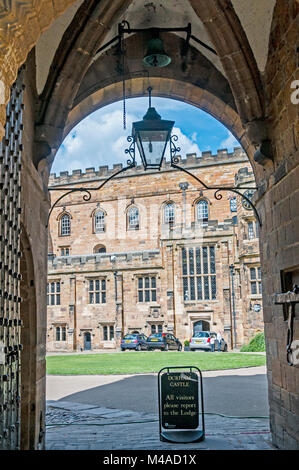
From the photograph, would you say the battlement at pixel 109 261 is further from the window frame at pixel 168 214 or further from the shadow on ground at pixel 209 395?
the shadow on ground at pixel 209 395

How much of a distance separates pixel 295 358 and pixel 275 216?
1552 mm

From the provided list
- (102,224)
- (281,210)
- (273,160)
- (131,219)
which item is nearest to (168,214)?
(131,219)

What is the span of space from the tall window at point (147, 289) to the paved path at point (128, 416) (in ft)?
67.0

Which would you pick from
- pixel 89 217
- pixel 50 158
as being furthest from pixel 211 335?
pixel 50 158

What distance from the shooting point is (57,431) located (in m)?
7.25

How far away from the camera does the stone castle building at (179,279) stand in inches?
1284

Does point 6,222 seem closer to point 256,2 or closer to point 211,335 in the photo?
point 256,2

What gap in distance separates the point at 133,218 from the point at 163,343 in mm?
17949

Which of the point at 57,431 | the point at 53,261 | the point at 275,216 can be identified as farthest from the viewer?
the point at 53,261

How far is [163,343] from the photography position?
29.7 m

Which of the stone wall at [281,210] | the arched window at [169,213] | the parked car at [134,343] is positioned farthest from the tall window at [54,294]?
the stone wall at [281,210]

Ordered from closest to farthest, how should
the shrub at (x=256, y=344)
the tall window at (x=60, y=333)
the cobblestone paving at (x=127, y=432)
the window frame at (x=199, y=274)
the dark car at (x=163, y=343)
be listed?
1. the cobblestone paving at (x=127, y=432)
2. the shrub at (x=256, y=344)
3. the dark car at (x=163, y=343)
4. the window frame at (x=199, y=274)
5. the tall window at (x=60, y=333)

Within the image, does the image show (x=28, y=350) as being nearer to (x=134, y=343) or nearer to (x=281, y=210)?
(x=281, y=210)

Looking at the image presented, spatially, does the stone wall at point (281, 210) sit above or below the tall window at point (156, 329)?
above
